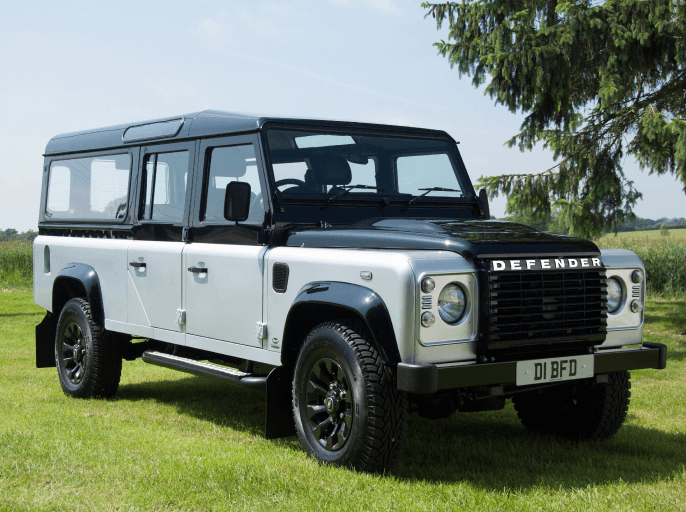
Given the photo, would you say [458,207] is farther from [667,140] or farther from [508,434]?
[667,140]

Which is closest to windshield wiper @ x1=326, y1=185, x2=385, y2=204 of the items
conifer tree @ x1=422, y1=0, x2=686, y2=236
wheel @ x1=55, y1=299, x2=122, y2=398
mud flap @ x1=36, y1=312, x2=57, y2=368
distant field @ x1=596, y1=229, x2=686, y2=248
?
wheel @ x1=55, y1=299, x2=122, y2=398

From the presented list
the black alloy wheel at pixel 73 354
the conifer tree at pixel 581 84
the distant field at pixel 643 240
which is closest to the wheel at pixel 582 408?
the black alloy wheel at pixel 73 354

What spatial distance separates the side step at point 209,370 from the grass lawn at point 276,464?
0.45 meters

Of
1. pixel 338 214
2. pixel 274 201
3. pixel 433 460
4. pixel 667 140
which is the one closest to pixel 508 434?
pixel 433 460

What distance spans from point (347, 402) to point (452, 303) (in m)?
0.91

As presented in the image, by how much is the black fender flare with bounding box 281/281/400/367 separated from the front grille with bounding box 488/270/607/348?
0.60 metres

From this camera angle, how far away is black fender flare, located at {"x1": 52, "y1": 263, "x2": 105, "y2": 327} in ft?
24.3

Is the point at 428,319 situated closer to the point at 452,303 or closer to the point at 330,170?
the point at 452,303

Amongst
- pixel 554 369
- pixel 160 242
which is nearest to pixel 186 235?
pixel 160 242

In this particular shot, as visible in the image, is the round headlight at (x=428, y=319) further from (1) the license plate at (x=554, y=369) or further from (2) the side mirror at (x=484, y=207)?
(2) the side mirror at (x=484, y=207)

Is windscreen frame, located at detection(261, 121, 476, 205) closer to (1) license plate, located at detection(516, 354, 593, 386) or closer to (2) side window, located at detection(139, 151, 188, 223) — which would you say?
(2) side window, located at detection(139, 151, 188, 223)

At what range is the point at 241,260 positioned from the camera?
Answer: 18.5 ft

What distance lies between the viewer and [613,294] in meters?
5.38

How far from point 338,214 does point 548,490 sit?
237 cm
